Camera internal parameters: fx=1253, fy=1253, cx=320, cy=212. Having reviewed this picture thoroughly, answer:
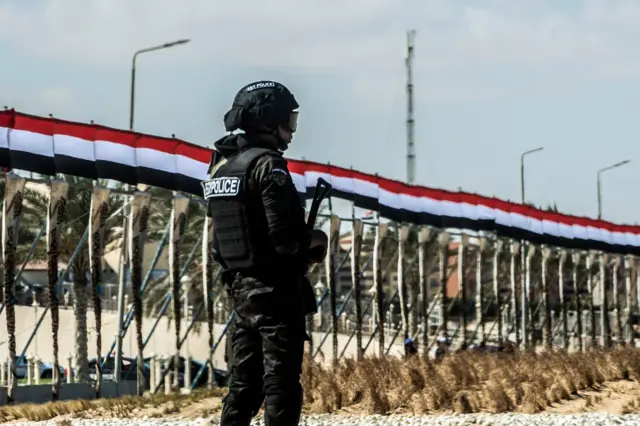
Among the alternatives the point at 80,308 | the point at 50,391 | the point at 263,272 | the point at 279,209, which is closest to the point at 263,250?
the point at 263,272

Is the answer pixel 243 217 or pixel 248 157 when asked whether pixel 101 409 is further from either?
pixel 248 157

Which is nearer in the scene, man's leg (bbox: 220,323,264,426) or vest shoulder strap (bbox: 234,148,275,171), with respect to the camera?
vest shoulder strap (bbox: 234,148,275,171)

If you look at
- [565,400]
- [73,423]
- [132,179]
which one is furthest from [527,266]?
[73,423]

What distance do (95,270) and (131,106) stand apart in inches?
491

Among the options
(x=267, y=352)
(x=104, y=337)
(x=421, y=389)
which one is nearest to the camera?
(x=267, y=352)

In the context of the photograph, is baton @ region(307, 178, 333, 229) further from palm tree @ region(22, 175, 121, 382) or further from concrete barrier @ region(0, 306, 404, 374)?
concrete barrier @ region(0, 306, 404, 374)

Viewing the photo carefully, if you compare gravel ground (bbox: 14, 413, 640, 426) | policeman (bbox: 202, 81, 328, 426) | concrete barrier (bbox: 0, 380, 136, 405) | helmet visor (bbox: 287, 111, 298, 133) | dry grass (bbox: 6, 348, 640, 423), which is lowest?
concrete barrier (bbox: 0, 380, 136, 405)

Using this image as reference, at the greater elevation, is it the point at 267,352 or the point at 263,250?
the point at 263,250

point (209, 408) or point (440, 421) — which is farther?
point (209, 408)

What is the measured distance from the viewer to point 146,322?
133 feet

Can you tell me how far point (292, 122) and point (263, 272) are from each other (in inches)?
34.0

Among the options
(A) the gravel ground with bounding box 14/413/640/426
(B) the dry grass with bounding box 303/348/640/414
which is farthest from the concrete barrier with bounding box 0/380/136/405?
(A) the gravel ground with bounding box 14/413/640/426

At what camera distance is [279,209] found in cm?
650

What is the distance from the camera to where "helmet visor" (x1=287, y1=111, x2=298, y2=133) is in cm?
689
